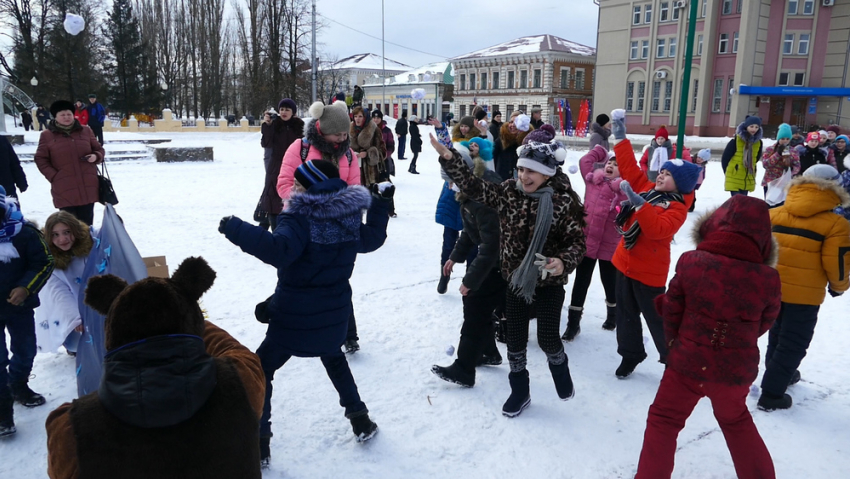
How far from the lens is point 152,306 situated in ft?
4.59

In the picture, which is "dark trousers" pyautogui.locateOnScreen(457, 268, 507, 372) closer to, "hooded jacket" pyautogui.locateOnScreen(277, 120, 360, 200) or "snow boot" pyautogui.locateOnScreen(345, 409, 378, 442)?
"snow boot" pyautogui.locateOnScreen(345, 409, 378, 442)

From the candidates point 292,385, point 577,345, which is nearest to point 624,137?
Answer: point 577,345

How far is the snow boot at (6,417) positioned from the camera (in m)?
2.97

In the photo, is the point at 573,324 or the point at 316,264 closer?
the point at 316,264

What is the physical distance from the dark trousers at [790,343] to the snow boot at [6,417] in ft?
14.5

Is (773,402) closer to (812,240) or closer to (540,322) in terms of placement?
(812,240)

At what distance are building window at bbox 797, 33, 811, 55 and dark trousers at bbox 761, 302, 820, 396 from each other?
40172 millimetres

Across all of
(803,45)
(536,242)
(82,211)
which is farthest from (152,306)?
(803,45)

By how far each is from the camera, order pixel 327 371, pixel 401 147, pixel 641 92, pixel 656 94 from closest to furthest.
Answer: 1. pixel 327 371
2. pixel 401 147
3. pixel 656 94
4. pixel 641 92

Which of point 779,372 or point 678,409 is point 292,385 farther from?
point 779,372

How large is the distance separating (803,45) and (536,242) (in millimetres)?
41451

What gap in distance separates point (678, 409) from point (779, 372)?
135 cm

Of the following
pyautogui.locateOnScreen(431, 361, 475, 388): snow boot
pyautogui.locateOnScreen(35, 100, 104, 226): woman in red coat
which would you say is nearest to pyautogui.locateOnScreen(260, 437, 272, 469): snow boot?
pyautogui.locateOnScreen(431, 361, 475, 388): snow boot

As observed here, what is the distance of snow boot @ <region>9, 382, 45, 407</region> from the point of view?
328cm
